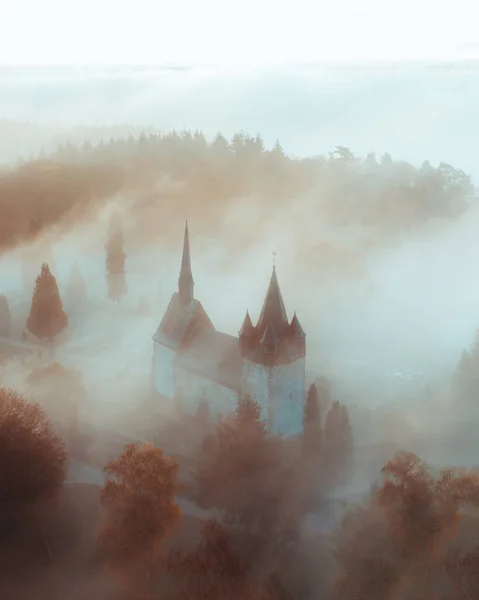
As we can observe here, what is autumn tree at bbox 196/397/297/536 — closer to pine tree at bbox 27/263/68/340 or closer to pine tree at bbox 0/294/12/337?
pine tree at bbox 27/263/68/340

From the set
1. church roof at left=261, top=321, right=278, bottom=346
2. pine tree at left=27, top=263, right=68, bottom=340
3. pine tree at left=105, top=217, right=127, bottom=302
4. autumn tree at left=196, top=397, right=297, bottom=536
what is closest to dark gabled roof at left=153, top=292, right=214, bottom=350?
church roof at left=261, top=321, right=278, bottom=346

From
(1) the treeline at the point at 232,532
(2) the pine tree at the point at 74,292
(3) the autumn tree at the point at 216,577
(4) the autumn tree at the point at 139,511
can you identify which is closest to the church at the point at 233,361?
(1) the treeline at the point at 232,532

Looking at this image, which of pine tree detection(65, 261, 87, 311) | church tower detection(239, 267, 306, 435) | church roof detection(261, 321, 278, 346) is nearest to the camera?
church roof detection(261, 321, 278, 346)

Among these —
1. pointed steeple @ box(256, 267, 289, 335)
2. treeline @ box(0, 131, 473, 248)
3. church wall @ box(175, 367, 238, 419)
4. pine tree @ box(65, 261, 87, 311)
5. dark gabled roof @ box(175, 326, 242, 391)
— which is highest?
treeline @ box(0, 131, 473, 248)

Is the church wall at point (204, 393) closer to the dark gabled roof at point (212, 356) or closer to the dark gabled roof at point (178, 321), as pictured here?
the dark gabled roof at point (212, 356)

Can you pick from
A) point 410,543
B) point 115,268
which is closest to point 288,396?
point 410,543

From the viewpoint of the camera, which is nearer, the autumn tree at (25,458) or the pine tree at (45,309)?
the autumn tree at (25,458)
